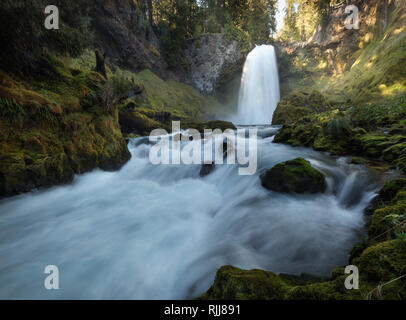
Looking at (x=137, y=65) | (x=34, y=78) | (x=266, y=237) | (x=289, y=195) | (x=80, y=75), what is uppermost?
(x=137, y=65)

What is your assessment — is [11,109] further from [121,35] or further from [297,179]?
[121,35]

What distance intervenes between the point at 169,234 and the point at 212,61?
29372mm

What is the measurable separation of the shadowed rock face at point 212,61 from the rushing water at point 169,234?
26396 mm

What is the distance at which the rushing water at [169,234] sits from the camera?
2449 mm

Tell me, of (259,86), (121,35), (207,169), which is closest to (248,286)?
(207,169)

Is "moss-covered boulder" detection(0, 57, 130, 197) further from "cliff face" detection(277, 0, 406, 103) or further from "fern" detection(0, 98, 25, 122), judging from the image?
"cliff face" detection(277, 0, 406, 103)

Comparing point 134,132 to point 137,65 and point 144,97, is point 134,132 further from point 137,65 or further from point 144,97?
point 137,65

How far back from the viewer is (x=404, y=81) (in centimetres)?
840

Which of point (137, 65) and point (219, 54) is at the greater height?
point (219, 54)

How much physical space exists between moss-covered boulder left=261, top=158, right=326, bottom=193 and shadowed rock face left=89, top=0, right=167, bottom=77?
2150 cm

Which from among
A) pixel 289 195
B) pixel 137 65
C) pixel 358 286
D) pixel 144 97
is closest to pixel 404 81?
pixel 289 195

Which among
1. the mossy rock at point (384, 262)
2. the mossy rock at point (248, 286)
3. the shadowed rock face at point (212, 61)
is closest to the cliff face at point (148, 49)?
the shadowed rock face at point (212, 61)

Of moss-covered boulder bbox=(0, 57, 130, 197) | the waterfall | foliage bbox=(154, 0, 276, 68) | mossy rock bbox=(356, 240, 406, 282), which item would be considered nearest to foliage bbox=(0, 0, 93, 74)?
moss-covered boulder bbox=(0, 57, 130, 197)

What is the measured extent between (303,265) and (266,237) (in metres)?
0.75
